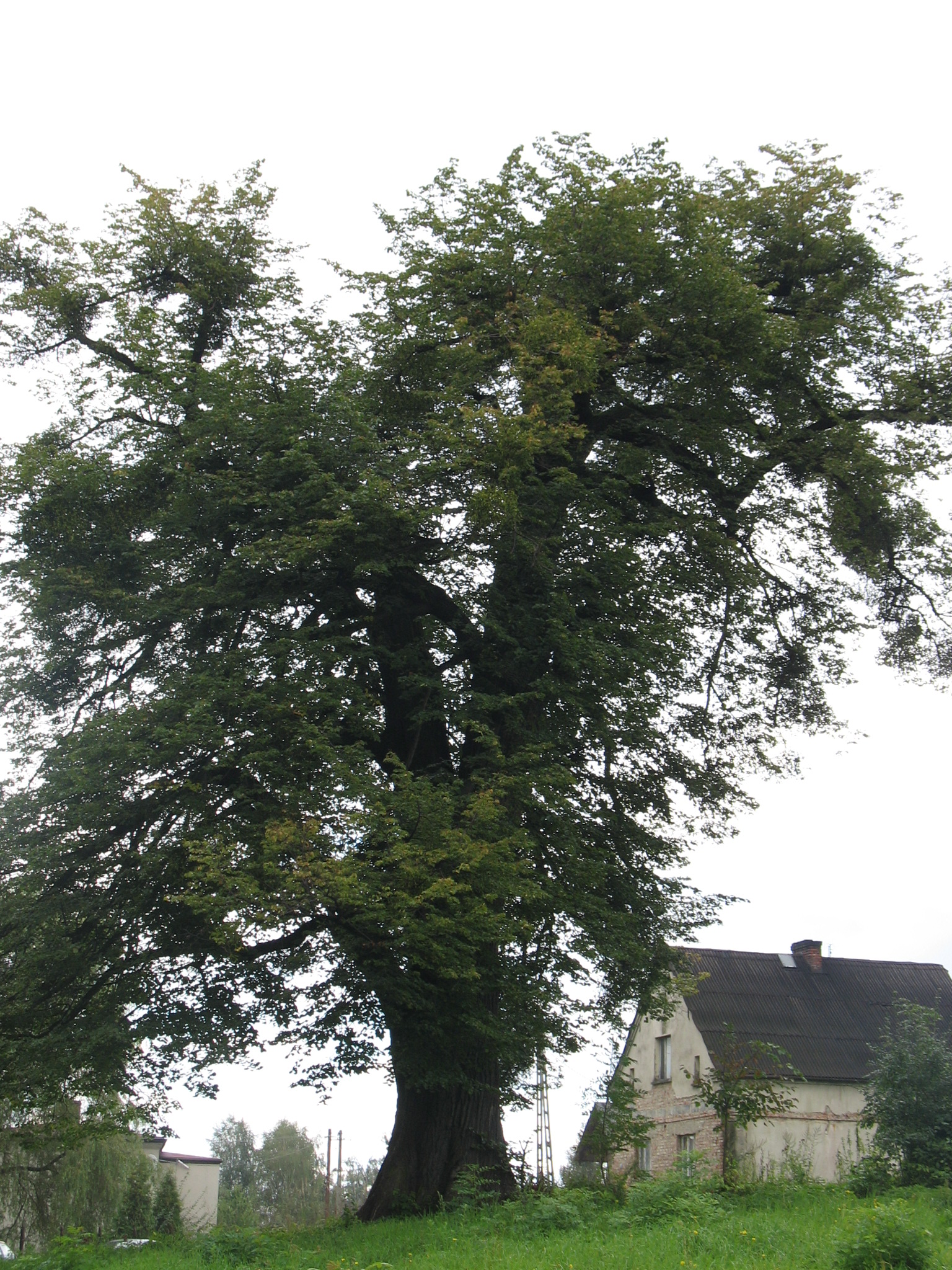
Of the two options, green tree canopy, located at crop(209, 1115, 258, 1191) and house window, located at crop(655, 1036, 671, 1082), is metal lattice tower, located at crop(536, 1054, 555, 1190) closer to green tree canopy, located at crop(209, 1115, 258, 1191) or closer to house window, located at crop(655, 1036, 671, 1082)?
house window, located at crop(655, 1036, 671, 1082)

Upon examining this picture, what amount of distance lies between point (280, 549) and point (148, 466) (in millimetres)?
2805

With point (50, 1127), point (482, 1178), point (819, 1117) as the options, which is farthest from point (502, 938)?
point (819, 1117)

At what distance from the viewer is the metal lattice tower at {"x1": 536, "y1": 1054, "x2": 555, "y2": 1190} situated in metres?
13.2

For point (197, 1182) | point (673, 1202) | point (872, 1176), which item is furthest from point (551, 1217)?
point (197, 1182)

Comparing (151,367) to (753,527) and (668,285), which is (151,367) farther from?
(753,527)

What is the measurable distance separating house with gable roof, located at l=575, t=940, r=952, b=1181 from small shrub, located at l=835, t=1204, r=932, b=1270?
14331 millimetres

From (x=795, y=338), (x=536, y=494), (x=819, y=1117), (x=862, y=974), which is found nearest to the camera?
(x=536, y=494)

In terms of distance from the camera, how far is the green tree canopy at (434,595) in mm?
12344

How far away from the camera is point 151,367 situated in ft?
49.0

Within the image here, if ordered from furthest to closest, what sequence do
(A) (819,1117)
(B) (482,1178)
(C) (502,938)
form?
(A) (819,1117) → (B) (482,1178) → (C) (502,938)

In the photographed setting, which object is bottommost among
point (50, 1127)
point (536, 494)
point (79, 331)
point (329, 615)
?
point (50, 1127)

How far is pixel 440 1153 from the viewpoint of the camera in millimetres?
13180

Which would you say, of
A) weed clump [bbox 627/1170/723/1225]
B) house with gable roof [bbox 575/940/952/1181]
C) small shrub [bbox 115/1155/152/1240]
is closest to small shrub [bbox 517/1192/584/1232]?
weed clump [bbox 627/1170/723/1225]

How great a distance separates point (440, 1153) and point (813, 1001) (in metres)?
15.3
